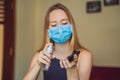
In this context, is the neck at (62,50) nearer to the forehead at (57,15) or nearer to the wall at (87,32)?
the forehead at (57,15)

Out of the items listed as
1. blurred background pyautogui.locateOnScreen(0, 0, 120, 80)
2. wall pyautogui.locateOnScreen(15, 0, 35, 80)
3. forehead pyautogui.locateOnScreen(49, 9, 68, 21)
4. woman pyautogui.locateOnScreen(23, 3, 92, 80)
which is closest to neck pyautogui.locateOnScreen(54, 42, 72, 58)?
woman pyautogui.locateOnScreen(23, 3, 92, 80)

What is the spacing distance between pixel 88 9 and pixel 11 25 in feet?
3.34

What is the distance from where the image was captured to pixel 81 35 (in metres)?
3.10

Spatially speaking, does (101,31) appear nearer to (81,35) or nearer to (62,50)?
(81,35)

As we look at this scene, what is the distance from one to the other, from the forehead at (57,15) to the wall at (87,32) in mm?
1621

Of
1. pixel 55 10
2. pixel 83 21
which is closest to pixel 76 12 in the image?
pixel 83 21

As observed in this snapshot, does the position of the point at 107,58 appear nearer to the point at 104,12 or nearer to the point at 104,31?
the point at 104,31

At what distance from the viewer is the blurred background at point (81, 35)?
114 inches

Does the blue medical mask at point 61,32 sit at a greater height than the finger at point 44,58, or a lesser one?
greater

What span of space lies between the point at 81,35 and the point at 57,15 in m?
1.76

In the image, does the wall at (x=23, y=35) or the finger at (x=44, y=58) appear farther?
the wall at (x=23, y=35)

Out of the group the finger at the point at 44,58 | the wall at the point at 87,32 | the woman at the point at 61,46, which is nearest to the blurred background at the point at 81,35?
the wall at the point at 87,32

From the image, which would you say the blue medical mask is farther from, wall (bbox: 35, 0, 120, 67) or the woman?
wall (bbox: 35, 0, 120, 67)

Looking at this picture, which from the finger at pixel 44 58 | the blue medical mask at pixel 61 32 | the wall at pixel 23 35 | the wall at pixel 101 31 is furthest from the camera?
the wall at pixel 23 35
